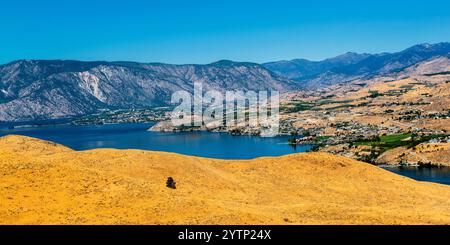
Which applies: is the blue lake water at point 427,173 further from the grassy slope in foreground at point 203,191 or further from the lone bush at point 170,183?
the lone bush at point 170,183

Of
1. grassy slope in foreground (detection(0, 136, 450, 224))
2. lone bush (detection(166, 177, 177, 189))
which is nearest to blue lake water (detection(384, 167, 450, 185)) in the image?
grassy slope in foreground (detection(0, 136, 450, 224))

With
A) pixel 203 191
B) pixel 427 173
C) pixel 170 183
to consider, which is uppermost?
pixel 170 183

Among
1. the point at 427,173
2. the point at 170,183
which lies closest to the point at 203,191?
the point at 170,183

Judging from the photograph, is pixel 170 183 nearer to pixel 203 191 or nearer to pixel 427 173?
pixel 203 191
